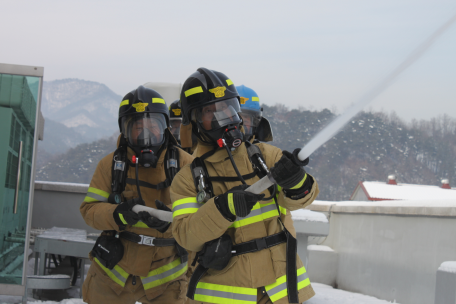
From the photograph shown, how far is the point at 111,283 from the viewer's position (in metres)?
3.08

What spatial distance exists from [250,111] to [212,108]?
1.75 meters

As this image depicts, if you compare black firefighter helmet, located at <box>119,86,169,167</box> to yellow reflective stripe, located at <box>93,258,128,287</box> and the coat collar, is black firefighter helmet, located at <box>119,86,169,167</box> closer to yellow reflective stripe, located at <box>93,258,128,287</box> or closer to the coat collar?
yellow reflective stripe, located at <box>93,258,128,287</box>

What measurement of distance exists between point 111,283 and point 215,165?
143cm

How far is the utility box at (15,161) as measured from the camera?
4.17m

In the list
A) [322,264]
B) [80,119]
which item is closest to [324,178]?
[322,264]

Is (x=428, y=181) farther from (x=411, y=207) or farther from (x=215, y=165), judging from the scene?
(x=215, y=165)

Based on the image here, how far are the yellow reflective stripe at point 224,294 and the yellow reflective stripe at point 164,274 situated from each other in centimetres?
102

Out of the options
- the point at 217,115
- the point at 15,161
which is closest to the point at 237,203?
the point at 217,115

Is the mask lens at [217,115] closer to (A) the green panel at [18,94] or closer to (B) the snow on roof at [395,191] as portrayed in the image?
(A) the green panel at [18,94]

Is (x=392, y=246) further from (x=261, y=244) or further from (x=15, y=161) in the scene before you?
(x=15, y=161)

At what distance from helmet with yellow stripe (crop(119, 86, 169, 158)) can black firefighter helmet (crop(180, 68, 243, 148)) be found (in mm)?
857

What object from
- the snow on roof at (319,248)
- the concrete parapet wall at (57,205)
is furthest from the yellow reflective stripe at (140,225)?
the concrete parapet wall at (57,205)

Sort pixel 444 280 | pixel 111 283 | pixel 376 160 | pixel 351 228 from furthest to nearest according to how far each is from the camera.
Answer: pixel 376 160, pixel 351 228, pixel 111 283, pixel 444 280

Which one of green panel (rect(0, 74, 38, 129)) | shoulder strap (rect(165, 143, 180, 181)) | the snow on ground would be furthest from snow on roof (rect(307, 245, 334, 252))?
green panel (rect(0, 74, 38, 129))
